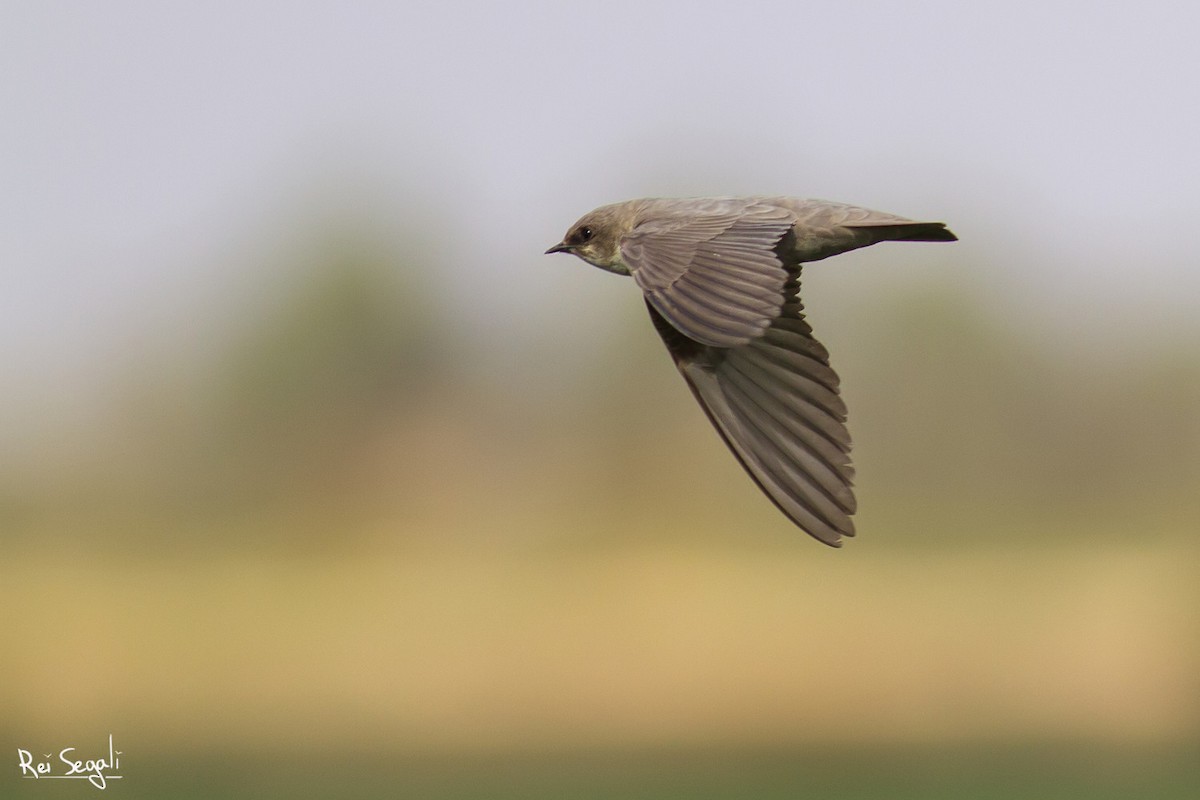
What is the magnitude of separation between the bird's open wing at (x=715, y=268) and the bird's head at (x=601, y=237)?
1.21ft

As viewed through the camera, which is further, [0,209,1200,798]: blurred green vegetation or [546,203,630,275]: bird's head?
[0,209,1200,798]: blurred green vegetation

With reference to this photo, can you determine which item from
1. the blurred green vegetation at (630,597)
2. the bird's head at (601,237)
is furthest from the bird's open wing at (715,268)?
the blurred green vegetation at (630,597)

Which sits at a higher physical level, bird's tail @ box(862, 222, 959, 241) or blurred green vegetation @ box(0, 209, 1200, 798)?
bird's tail @ box(862, 222, 959, 241)

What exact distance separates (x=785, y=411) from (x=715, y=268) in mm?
776

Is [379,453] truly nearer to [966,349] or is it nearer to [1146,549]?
[966,349]

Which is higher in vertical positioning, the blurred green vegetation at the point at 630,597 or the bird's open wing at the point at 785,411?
the bird's open wing at the point at 785,411

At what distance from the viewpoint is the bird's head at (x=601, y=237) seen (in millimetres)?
6684

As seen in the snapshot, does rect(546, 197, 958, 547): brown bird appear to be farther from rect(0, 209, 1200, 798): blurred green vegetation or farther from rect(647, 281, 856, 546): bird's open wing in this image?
rect(0, 209, 1200, 798): blurred green vegetation

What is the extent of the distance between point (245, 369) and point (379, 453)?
5246 millimetres

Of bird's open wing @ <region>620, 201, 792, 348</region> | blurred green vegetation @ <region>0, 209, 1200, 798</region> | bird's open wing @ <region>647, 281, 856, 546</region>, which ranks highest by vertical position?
bird's open wing @ <region>620, 201, 792, 348</region>

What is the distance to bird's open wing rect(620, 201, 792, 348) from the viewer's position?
211 inches

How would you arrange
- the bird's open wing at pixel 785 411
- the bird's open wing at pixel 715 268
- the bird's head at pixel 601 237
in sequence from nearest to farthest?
the bird's open wing at pixel 715 268 → the bird's open wing at pixel 785 411 → the bird's head at pixel 601 237

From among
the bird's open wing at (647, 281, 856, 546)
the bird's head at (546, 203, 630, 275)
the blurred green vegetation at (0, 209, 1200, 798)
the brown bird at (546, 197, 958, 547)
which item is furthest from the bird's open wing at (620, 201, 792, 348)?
the blurred green vegetation at (0, 209, 1200, 798)

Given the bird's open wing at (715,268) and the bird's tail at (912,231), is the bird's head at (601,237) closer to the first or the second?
the bird's open wing at (715,268)
